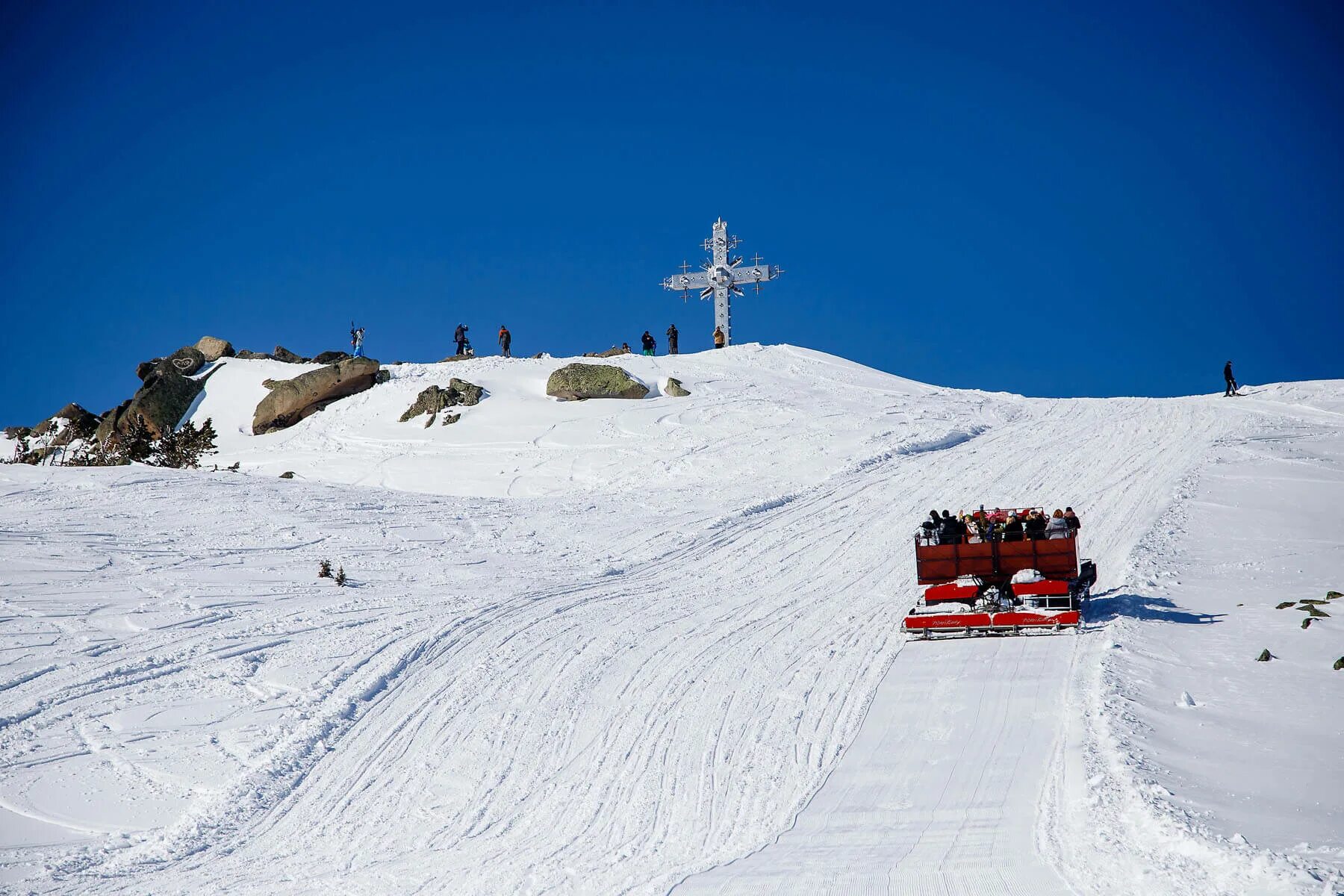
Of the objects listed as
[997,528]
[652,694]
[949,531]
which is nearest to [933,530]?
[949,531]

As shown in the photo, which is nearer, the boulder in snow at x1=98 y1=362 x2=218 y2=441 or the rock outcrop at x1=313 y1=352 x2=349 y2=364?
the boulder in snow at x1=98 y1=362 x2=218 y2=441

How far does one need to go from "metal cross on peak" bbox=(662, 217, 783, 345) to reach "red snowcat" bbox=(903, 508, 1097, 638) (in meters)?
36.8

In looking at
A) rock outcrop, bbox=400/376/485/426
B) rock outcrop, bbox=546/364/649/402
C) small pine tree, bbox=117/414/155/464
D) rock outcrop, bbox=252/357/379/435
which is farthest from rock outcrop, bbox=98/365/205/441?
rock outcrop, bbox=546/364/649/402

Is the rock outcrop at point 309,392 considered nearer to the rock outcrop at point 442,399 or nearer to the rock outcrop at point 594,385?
the rock outcrop at point 442,399

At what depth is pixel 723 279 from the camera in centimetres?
5178

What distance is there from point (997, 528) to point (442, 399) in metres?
23.6

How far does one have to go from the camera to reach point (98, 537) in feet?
57.9

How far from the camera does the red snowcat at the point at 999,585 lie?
1383cm

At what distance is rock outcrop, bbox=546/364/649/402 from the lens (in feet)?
118

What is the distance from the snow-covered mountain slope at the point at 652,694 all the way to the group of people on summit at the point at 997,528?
4.08ft

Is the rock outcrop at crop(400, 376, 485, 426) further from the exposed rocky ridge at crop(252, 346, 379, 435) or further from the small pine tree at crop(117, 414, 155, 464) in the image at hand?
the small pine tree at crop(117, 414, 155, 464)

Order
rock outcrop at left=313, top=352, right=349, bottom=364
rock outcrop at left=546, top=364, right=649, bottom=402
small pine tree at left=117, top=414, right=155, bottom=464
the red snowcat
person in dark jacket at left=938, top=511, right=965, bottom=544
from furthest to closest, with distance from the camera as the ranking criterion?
rock outcrop at left=313, top=352, right=349, bottom=364
rock outcrop at left=546, top=364, right=649, bottom=402
small pine tree at left=117, top=414, right=155, bottom=464
person in dark jacket at left=938, top=511, right=965, bottom=544
the red snowcat

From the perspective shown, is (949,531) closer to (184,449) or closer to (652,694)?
(652,694)

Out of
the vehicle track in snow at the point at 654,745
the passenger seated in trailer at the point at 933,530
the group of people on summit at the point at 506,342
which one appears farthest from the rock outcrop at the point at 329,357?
the passenger seated in trailer at the point at 933,530
